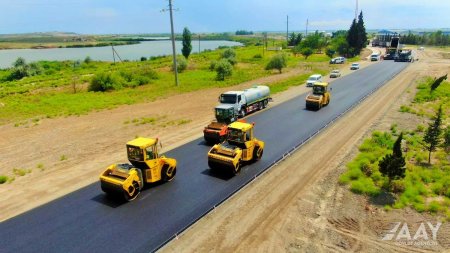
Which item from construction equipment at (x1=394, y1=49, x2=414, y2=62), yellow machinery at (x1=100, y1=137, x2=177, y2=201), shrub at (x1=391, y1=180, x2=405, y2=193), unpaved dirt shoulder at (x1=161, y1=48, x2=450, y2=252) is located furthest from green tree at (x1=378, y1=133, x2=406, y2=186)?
construction equipment at (x1=394, y1=49, x2=414, y2=62)

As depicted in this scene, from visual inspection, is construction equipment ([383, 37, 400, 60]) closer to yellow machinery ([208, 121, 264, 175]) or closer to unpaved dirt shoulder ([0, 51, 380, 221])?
unpaved dirt shoulder ([0, 51, 380, 221])

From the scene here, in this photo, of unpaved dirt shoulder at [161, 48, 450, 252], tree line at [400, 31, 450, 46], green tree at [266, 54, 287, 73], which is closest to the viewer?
unpaved dirt shoulder at [161, 48, 450, 252]

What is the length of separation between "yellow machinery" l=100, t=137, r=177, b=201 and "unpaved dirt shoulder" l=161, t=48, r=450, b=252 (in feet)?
12.6

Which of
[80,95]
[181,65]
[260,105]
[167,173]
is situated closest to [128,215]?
[167,173]

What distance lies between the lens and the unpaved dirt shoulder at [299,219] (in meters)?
12.5

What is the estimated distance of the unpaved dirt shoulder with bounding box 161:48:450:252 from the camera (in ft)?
41.0

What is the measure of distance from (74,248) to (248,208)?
735 cm

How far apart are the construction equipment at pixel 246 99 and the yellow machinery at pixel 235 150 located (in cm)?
1059

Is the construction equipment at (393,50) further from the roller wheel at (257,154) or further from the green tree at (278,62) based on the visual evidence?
the roller wheel at (257,154)

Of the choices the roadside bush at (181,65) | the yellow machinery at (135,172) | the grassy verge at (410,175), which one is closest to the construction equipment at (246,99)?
the grassy verge at (410,175)

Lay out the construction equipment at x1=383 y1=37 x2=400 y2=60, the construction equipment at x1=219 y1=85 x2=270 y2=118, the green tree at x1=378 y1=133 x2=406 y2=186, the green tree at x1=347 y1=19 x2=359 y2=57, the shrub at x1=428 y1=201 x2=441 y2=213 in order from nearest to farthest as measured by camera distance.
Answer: the shrub at x1=428 y1=201 x2=441 y2=213 → the green tree at x1=378 y1=133 x2=406 y2=186 → the construction equipment at x1=219 y1=85 x2=270 y2=118 → the construction equipment at x1=383 y1=37 x2=400 y2=60 → the green tree at x1=347 y1=19 x2=359 y2=57

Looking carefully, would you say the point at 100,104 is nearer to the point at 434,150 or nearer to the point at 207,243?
the point at 207,243

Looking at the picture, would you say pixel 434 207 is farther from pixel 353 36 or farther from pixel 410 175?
pixel 353 36

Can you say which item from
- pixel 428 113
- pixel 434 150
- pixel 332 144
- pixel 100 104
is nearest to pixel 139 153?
pixel 332 144
